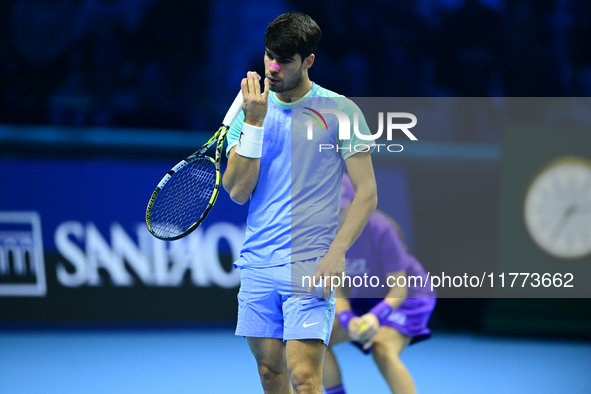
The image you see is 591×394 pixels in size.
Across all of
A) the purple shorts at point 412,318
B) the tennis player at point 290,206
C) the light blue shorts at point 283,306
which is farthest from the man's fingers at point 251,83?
the purple shorts at point 412,318

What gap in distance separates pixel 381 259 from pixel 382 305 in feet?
1.07

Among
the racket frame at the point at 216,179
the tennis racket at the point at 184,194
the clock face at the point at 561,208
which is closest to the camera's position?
the racket frame at the point at 216,179

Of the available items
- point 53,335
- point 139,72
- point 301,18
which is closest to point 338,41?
point 139,72

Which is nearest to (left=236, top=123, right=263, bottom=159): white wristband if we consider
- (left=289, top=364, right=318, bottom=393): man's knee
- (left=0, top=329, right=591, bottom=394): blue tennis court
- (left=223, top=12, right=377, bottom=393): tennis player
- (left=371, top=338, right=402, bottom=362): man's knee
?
(left=223, top=12, right=377, bottom=393): tennis player

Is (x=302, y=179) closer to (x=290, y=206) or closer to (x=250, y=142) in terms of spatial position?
(x=290, y=206)

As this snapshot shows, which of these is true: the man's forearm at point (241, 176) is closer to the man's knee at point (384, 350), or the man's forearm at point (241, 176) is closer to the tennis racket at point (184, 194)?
the tennis racket at point (184, 194)

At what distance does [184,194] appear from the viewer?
2.98 m

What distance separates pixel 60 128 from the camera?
6359 mm

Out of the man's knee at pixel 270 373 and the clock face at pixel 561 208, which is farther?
the clock face at pixel 561 208

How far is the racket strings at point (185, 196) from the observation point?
2838 mm

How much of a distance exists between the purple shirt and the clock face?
277cm

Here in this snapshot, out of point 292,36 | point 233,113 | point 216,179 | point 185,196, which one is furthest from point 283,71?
point 185,196

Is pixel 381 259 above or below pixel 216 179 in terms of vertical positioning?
below

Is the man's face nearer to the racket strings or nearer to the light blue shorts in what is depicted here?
the racket strings
